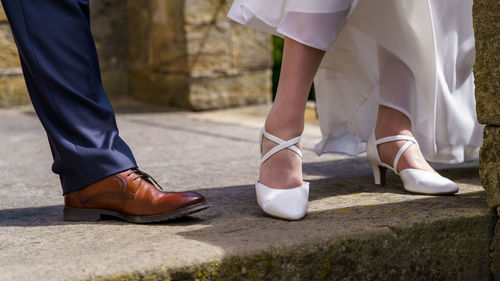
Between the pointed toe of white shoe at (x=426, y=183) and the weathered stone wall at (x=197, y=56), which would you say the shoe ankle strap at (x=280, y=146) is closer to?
the pointed toe of white shoe at (x=426, y=183)

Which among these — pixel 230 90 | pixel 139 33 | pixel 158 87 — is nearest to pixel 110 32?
pixel 139 33

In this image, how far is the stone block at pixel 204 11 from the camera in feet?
13.9

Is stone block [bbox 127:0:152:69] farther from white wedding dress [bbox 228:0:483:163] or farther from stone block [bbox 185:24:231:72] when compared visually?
white wedding dress [bbox 228:0:483:163]

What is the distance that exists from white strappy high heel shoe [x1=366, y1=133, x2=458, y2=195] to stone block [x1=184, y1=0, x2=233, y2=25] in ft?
8.43

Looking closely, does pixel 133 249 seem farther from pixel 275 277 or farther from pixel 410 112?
pixel 410 112

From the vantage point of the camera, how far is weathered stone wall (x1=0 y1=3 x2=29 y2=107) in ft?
13.7

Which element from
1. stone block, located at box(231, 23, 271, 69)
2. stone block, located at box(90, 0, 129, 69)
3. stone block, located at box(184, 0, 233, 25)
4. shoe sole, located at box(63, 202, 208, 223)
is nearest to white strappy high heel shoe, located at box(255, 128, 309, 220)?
shoe sole, located at box(63, 202, 208, 223)

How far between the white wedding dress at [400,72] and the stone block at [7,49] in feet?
8.99

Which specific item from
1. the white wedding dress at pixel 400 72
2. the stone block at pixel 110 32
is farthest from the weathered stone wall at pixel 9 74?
the white wedding dress at pixel 400 72

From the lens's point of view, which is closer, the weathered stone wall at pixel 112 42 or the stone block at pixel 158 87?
the stone block at pixel 158 87

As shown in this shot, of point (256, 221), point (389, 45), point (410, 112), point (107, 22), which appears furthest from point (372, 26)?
point (107, 22)

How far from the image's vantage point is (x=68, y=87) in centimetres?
146

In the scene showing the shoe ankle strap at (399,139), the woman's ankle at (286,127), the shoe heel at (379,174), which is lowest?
the shoe heel at (379,174)

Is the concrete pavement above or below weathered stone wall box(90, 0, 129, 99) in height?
below
